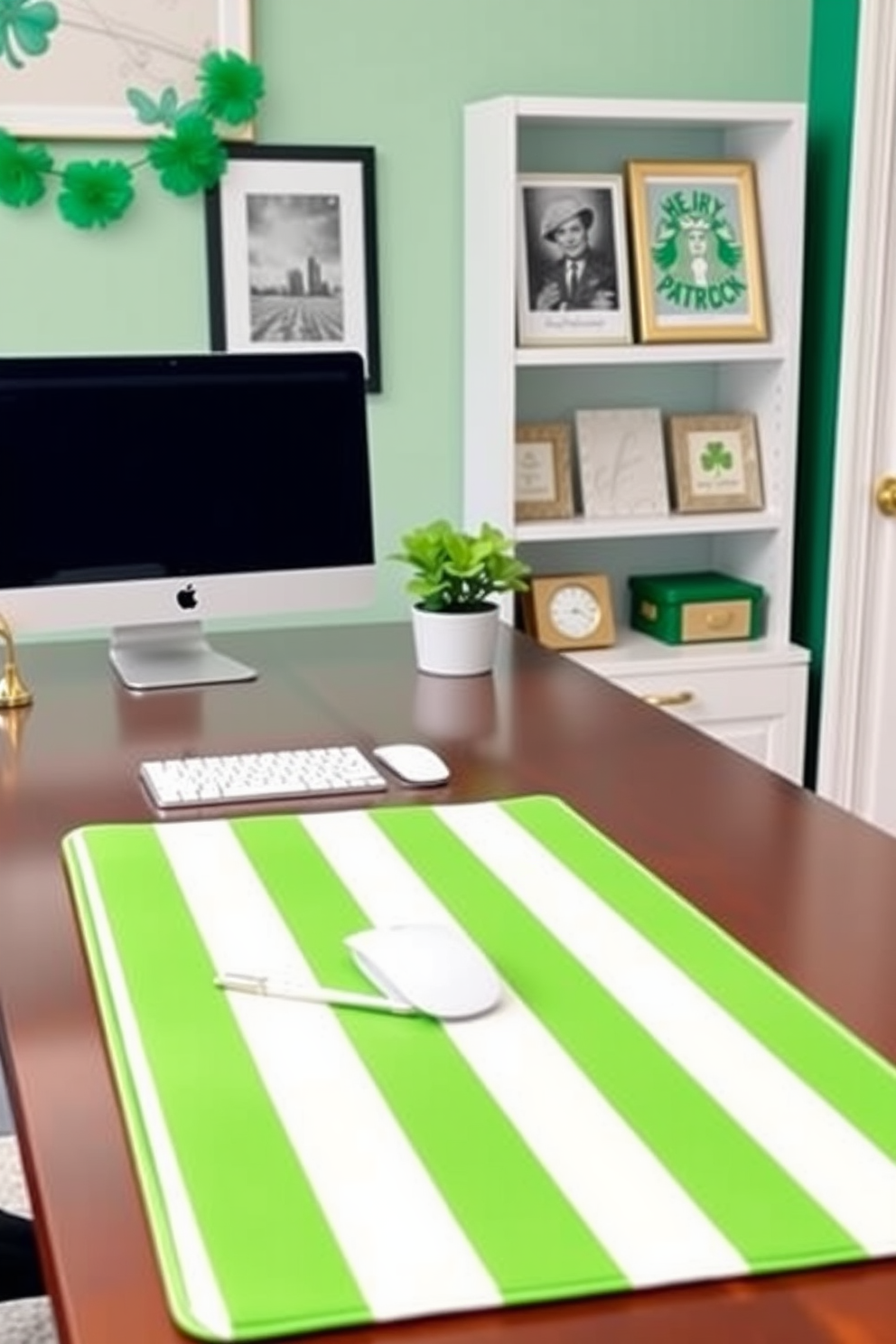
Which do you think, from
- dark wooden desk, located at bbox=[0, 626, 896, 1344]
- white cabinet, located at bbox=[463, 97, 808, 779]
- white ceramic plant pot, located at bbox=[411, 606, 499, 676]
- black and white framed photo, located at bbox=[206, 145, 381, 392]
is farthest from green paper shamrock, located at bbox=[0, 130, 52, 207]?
white ceramic plant pot, located at bbox=[411, 606, 499, 676]

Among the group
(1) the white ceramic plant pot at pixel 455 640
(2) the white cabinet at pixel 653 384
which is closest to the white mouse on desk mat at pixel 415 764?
(1) the white ceramic plant pot at pixel 455 640

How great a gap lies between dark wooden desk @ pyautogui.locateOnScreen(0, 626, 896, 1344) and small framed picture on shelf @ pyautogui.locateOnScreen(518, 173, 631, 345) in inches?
33.1

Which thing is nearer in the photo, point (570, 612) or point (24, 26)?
point (24, 26)

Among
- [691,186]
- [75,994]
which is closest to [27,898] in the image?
[75,994]

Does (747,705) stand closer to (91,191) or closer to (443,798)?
(91,191)

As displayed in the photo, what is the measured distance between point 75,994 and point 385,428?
2.05 m

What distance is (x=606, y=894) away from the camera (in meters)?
1.40

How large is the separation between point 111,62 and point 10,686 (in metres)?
1.32

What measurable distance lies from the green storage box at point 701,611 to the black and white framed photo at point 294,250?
722mm

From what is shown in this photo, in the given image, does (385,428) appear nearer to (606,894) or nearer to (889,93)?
(889,93)

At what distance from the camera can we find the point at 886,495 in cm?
321

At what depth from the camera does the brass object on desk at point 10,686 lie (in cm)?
204

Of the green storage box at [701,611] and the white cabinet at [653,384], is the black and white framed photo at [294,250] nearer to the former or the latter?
the white cabinet at [653,384]

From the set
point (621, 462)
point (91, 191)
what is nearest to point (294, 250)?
point (91, 191)
